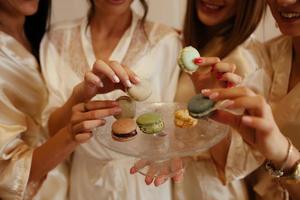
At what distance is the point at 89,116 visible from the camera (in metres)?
0.95

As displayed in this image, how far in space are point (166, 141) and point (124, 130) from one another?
0.39ft

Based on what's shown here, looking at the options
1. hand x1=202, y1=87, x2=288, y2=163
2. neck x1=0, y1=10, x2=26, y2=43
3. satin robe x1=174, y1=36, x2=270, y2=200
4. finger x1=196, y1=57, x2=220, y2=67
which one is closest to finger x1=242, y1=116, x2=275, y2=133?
hand x1=202, y1=87, x2=288, y2=163

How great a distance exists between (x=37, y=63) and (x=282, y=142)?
0.82 metres

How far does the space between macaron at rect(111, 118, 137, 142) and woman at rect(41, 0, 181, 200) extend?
20 cm

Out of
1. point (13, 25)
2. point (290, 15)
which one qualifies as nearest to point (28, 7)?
point (13, 25)

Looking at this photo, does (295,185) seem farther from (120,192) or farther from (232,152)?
(120,192)

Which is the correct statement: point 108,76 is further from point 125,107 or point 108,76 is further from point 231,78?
point 231,78

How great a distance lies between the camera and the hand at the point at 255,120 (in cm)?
79

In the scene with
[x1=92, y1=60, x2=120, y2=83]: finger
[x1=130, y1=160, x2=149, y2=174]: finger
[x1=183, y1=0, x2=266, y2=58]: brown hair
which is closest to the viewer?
[x1=92, y1=60, x2=120, y2=83]: finger

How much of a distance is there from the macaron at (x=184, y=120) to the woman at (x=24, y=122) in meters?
0.25

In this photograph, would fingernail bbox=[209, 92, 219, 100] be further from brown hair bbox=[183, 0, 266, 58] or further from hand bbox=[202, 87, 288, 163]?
brown hair bbox=[183, 0, 266, 58]

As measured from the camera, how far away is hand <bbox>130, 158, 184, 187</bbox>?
1.04 meters

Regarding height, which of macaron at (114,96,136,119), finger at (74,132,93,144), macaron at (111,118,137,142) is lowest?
finger at (74,132,93,144)

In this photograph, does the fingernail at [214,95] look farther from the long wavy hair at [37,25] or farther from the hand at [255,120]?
the long wavy hair at [37,25]
